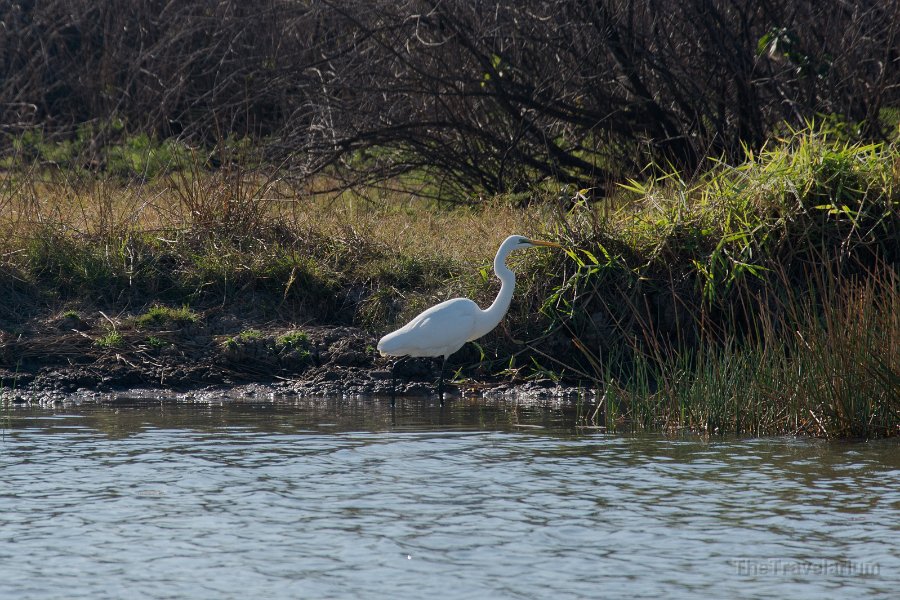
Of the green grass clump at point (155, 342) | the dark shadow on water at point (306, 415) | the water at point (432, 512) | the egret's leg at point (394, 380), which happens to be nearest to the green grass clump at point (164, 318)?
the green grass clump at point (155, 342)

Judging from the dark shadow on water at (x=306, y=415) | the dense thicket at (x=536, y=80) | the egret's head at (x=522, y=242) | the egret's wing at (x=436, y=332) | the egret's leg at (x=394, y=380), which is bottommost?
the dark shadow on water at (x=306, y=415)

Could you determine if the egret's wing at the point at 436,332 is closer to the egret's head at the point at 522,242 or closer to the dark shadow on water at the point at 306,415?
the dark shadow on water at the point at 306,415

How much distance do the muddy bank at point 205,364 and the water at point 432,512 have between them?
141 centimetres

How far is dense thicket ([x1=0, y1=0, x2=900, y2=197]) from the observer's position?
12055 mm

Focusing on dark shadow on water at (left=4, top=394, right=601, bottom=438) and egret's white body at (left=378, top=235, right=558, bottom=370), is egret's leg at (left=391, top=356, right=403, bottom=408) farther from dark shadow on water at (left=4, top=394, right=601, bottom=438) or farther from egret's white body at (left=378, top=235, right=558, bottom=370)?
egret's white body at (left=378, top=235, right=558, bottom=370)

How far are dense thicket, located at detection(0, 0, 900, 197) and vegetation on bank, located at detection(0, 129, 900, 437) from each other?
133 centimetres

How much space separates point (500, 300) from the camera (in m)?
8.95

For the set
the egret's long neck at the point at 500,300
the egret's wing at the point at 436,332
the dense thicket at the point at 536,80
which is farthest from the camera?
the dense thicket at the point at 536,80

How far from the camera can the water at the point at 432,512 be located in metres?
4.45

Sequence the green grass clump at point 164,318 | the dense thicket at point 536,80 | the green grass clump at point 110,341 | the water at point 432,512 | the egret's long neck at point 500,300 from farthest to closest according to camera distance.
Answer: the dense thicket at point 536,80, the green grass clump at point 164,318, the green grass clump at point 110,341, the egret's long neck at point 500,300, the water at point 432,512

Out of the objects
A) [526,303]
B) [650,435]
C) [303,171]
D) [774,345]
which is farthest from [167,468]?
[303,171]

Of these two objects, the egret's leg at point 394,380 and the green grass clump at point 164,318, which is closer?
the egret's leg at point 394,380

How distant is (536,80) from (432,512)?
25.6 ft

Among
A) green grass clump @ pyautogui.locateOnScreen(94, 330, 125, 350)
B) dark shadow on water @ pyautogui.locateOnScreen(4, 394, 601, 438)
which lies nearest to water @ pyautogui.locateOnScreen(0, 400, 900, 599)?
dark shadow on water @ pyautogui.locateOnScreen(4, 394, 601, 438)
